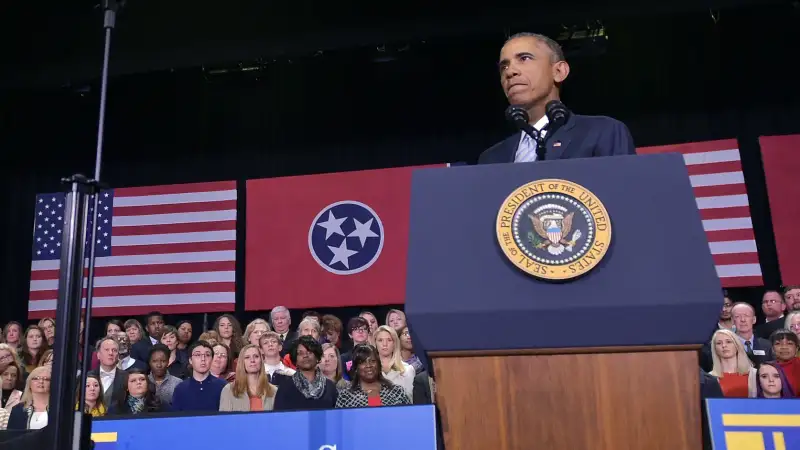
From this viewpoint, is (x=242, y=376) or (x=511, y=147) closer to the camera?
(x=511, y=147)

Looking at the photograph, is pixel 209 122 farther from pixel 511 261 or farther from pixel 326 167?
pixel 511 261

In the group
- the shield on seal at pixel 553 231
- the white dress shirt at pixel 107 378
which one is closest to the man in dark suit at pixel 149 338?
the white dress shirt at pixel 107 378

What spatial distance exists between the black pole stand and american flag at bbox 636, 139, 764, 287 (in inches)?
232

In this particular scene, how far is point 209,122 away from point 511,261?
26.8ft

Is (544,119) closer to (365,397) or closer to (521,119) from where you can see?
(521,119)

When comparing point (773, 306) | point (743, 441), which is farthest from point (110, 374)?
point (773, 306)

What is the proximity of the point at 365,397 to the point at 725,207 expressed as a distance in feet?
14.4

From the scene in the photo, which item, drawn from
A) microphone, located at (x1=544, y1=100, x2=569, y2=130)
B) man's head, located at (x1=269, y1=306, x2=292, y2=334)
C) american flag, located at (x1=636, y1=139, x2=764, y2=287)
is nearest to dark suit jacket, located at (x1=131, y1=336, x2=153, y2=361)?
man's head, located at (x1=269, y1=306, x2=292, y2=334)

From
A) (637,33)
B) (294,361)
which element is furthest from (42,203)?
(637,33)

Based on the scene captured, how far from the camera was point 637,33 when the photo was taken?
785 cm

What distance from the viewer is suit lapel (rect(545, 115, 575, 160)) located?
1.77m

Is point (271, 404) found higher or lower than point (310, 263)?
lower

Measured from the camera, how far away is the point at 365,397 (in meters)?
4.17

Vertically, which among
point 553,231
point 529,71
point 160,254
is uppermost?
point 160,254
